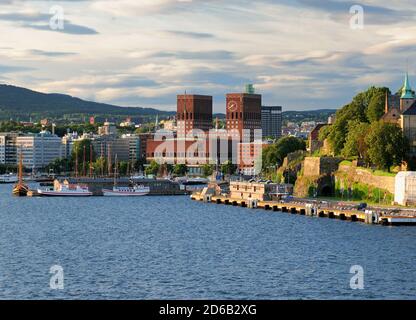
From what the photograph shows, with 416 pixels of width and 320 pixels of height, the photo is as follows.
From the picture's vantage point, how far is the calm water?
3481 cm

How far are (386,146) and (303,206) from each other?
7865 mm

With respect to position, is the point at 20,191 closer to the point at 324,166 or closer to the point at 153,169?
the point at 324,166

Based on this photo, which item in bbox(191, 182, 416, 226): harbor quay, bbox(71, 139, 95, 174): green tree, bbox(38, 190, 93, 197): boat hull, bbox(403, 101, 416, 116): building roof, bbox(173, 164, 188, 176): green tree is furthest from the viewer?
bbox(71, 139, 95, 174): green tree

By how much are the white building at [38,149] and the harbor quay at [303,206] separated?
308 feet

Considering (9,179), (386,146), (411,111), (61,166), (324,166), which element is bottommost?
(9,179)

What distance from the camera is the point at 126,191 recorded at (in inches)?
4193

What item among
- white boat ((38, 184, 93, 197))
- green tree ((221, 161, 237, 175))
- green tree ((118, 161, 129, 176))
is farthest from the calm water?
green tree ((221, 161, 237, 175))

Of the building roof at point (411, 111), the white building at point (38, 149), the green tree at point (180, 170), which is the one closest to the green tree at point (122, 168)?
the green tree at point (180, 170)

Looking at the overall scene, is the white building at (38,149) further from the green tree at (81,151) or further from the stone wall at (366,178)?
the stone wall at (366,178)

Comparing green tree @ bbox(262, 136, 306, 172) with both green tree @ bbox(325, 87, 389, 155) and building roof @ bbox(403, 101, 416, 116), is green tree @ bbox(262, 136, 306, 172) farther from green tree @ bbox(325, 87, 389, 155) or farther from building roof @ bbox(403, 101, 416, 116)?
building roof @ bbox(403, 101, 416, 116)

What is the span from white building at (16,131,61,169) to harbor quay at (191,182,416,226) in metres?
93.8

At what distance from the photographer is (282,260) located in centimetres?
4322

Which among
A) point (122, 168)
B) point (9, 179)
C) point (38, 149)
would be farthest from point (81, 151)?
point (9, 179)
